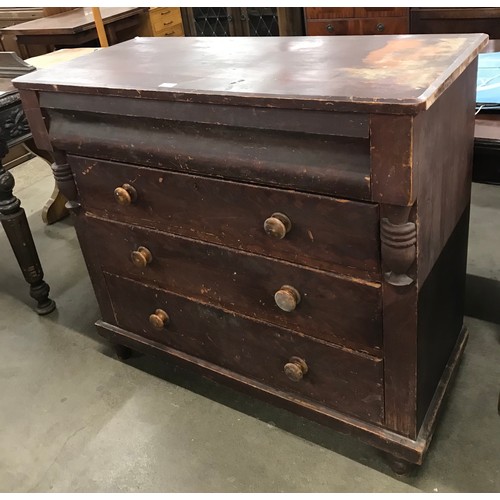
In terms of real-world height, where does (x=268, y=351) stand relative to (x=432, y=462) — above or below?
above

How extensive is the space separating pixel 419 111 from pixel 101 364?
1.32 metres

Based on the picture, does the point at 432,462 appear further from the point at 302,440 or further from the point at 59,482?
the point at 59,482

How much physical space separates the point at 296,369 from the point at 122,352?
70cm

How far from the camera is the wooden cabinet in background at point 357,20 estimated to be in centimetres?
291

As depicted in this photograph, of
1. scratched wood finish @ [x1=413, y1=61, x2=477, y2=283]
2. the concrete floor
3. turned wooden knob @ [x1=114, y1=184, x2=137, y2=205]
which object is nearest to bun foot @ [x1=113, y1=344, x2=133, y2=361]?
the concrete floor

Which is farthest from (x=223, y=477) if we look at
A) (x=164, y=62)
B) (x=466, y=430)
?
(x=164, y=62)

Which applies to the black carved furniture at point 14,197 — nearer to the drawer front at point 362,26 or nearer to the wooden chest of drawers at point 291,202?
the wooden chest of drawers at point 291,202

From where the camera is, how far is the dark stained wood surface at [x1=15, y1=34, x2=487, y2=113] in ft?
3.10

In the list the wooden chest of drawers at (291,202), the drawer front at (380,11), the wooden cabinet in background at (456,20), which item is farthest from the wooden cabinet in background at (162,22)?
the wooden chest of drawers at (291,202)

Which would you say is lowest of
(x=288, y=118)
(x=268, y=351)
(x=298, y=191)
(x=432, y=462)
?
(x=432, y=462)

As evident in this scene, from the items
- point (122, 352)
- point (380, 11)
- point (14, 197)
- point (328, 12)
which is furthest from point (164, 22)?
point (122, 352)

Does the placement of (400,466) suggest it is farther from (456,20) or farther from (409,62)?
(456,20)

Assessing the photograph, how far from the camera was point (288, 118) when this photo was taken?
100cm

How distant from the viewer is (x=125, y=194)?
4.39 feet
